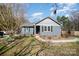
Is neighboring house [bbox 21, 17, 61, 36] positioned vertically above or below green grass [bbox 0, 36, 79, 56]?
above

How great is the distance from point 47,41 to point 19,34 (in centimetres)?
43

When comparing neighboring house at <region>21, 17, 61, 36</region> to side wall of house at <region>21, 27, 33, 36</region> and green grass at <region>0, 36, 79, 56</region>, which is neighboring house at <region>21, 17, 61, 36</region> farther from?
green grass at <region>0, 36, 79, 56</region>

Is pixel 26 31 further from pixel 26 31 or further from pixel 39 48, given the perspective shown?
pixel 39 48

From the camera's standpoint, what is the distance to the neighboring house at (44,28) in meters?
2.95

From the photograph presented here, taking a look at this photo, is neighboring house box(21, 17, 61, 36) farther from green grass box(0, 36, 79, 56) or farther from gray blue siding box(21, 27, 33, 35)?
green grass box(0, 36, 79, 56)

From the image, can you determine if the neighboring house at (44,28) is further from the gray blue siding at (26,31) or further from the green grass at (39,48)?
the green grass at (39,48)

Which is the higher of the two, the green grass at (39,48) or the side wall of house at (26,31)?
the side wall of house at (26,31)

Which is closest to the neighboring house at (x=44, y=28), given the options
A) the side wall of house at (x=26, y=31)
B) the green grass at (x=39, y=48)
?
the side wall of house at (x=26, y=31)

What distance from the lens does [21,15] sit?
3.01m

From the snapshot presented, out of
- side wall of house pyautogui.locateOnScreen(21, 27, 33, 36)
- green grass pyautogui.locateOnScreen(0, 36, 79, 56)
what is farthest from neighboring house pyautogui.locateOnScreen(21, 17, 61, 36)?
green grass pyautogui.locateOnScreen(0, 36, 79, 56)

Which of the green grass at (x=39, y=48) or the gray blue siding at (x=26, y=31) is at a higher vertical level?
the gray blue siding at (x=26, y=31)

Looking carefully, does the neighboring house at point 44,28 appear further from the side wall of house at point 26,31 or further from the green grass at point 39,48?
the green grass at point 39,48

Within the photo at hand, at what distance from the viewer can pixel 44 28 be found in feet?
9.73

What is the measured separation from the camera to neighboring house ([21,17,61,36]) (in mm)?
2951
